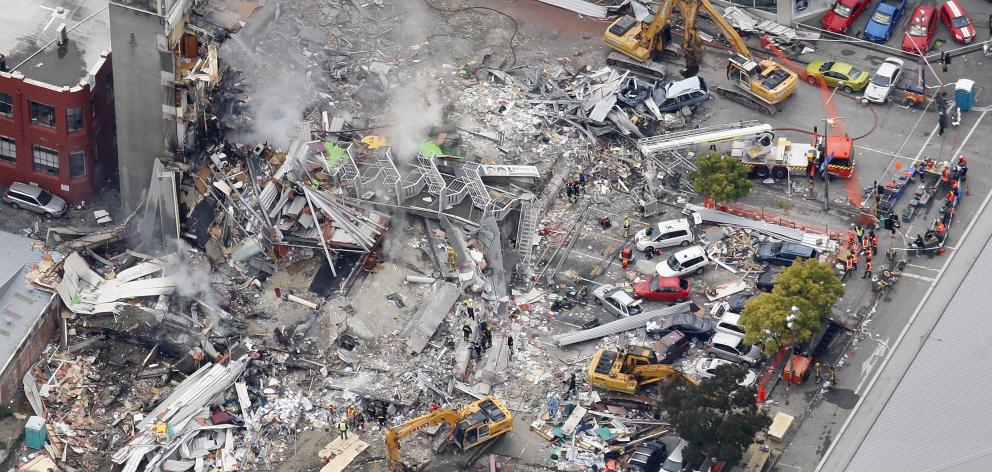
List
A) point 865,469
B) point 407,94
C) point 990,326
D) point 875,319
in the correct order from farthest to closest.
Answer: point 407,94, point 875,319, point 990,326, point 865,469

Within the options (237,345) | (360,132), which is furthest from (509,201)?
(237,345)

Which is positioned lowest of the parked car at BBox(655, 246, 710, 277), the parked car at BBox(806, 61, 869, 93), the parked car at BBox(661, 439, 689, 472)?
the parked car at BBox(661, 439, 689, 472)

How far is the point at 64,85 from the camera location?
245ft

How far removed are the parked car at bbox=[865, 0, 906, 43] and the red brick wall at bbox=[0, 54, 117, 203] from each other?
119ft

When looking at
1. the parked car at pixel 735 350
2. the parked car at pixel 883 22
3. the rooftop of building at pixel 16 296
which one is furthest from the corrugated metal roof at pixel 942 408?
the rooftop of building at pixel 16 296

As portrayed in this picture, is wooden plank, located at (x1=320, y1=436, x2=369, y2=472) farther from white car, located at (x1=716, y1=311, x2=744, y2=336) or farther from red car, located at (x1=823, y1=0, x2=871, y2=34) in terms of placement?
red car, located at (x1=823, y1=0, x2=871, y2=34)

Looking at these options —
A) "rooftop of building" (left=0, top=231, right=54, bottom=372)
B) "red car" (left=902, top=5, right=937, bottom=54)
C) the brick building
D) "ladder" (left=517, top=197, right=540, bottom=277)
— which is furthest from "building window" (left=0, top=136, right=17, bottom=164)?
"red car" (left=902, top=5, right=937, bottom=54)

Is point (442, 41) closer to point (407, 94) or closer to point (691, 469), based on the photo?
point (407, 94)

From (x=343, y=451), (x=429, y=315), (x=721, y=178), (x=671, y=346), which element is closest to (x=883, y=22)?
(x=721, y=178)

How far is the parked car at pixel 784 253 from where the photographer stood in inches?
2901

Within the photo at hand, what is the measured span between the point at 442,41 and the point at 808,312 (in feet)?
86.7

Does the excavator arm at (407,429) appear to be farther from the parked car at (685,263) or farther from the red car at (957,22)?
the red car at (957,22)

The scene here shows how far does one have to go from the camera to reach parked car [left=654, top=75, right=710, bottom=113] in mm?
81875

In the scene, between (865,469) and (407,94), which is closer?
(865,469)
